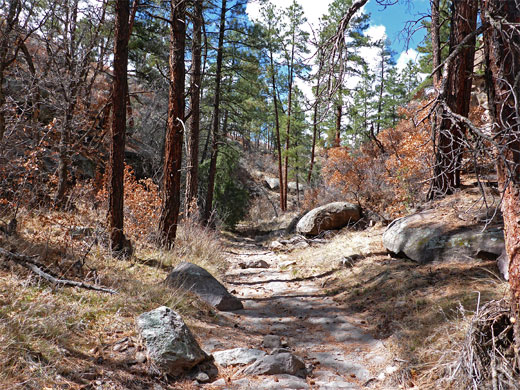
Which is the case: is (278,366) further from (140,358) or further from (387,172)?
(387,172)

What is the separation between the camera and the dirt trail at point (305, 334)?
3365 mm

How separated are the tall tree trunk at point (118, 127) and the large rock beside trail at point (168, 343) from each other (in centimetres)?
296

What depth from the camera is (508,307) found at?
2.88 metres

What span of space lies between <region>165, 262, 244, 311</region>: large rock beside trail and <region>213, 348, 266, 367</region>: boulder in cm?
167

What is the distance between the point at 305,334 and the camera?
4742 mm

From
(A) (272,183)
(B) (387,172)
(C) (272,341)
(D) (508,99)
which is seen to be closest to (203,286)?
(C) (272,341)

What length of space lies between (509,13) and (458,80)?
17.2ft

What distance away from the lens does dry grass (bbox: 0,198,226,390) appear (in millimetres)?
2572

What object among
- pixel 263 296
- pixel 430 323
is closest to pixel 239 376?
pixel 430 323

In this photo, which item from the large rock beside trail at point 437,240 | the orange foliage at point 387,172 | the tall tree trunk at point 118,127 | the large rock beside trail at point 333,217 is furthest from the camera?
the large rock beside trail at point 333,217

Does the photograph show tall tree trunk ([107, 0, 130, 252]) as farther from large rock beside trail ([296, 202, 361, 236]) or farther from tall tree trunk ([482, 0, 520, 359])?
large rock beside trail ([296, 202, 361, 236])

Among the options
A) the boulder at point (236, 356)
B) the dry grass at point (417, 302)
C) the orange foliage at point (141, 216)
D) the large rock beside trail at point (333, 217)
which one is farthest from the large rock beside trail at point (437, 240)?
the orange foliage at point (141, 216)

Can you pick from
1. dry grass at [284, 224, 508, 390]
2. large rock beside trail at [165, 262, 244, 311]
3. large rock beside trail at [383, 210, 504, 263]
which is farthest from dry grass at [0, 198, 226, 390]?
large rock beside trail at [383, 210, 504, 263]

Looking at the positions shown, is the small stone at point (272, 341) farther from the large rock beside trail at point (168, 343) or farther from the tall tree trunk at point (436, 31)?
the tall tree trunk at point (436, 31)
